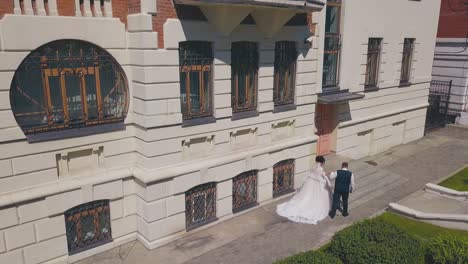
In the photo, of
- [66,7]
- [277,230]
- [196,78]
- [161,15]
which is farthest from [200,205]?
[66,7]

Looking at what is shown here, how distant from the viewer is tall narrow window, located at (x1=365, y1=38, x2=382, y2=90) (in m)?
16.4

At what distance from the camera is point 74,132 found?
870 cm

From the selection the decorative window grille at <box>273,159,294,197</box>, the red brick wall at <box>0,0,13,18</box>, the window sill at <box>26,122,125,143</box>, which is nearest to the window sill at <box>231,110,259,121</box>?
the decorative window grille at <box>273,159,294,197</box>

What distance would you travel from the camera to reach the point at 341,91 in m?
15.4

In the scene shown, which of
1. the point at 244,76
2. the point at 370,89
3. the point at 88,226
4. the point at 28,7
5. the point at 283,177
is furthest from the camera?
the point at 370,89

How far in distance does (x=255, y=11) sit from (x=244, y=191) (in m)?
5.31

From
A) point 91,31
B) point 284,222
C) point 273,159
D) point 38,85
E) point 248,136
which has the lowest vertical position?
point 284,222

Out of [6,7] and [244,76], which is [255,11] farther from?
[6,7]

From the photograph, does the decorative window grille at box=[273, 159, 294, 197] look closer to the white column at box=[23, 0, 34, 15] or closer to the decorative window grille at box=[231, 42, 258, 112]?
the decorative window grille at box=[231, 42, 258, 112]

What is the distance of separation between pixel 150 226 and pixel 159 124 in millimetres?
2593

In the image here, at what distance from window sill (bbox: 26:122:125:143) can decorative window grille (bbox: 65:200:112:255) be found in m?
1.74

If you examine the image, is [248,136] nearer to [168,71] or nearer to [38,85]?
[168,71]

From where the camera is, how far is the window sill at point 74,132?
820 centimetres

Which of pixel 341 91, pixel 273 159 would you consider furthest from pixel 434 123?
pixel 273 159
